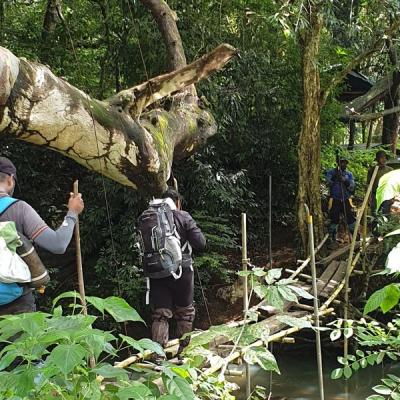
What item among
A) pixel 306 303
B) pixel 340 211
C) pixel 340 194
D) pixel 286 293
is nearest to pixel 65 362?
pixel 286 293

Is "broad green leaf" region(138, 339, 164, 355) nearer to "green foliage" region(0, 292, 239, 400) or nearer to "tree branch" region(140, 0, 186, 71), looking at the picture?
"green foliage" region(0, 292, 239, 400)

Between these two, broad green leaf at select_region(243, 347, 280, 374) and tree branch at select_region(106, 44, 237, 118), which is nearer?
broad green leaf at select_region(243, 347, 280, 374)

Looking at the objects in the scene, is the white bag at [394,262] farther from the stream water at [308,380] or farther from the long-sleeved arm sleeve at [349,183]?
the long-sleeved arm sleeve at [349,183]

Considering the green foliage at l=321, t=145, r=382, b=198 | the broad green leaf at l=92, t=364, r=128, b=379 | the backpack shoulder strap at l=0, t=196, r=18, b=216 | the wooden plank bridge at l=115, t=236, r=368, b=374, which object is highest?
the green foliage at l=321, t=145, r=382, b=198

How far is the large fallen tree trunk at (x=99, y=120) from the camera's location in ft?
9.89

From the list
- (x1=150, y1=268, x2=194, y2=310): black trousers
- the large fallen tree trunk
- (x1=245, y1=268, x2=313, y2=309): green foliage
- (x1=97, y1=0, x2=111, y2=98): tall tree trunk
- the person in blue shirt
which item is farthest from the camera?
(x1=97, y1=0, x2=111, y2=98): tall tree trunk

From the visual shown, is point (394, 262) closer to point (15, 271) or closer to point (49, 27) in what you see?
point (15, 271)

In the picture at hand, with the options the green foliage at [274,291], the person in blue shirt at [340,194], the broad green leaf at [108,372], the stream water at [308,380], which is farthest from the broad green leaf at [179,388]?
the person in blue shirt at [340,194]

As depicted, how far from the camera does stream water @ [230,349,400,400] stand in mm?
5340

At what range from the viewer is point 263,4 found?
7648 mm

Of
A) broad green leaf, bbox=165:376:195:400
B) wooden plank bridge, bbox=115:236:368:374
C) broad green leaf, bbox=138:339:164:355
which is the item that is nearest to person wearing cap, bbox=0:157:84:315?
wooden plank bridge, bbox=115:236:368:374

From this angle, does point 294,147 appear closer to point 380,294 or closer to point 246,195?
point 246,195

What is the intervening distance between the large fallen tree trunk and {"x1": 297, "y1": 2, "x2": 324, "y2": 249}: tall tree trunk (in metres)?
2.11

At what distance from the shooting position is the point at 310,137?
668cm
